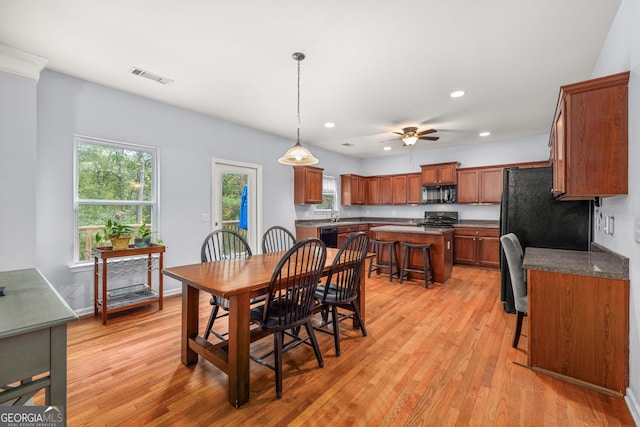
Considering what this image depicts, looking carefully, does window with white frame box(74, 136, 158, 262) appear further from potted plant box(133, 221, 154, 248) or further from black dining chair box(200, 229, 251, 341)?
black dining chair box(200, 229, 251, 341)

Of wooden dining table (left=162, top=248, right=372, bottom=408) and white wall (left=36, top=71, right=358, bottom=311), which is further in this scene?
white wall (left=36, top=71, right=358, bottom=311)

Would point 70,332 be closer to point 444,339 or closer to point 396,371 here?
point 396,371

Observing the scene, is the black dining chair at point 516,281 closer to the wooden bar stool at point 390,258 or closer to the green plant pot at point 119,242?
the wooden bar stool at point 390,258

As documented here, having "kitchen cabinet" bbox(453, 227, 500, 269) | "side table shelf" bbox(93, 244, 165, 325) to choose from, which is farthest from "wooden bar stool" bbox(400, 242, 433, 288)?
"side table shelf" bbox(93, 244, 165, 325)

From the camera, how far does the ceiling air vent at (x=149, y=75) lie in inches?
121

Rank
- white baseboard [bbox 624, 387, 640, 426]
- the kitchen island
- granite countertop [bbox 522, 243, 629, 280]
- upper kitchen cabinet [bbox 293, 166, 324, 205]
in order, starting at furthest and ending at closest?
upper kitchen cabinet [bbox 293, 166, 324, 205]
the kitchen island
granite countertop [bbox 522, 243, 629, 280]
white baseboard [bbox 624, 387, 640, 426]

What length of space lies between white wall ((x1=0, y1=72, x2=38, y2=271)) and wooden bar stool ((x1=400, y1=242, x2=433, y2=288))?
183 inches

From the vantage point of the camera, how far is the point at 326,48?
266 centimetres

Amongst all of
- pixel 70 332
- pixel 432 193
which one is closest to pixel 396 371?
pixel 70 332

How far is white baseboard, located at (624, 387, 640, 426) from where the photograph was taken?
1682 millimetres

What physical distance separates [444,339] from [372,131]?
3.78 metres

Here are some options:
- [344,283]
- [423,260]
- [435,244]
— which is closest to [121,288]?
[344,283]

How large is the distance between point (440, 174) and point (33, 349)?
6829 mm

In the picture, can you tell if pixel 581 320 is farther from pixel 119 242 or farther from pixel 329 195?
pixel 329 195
